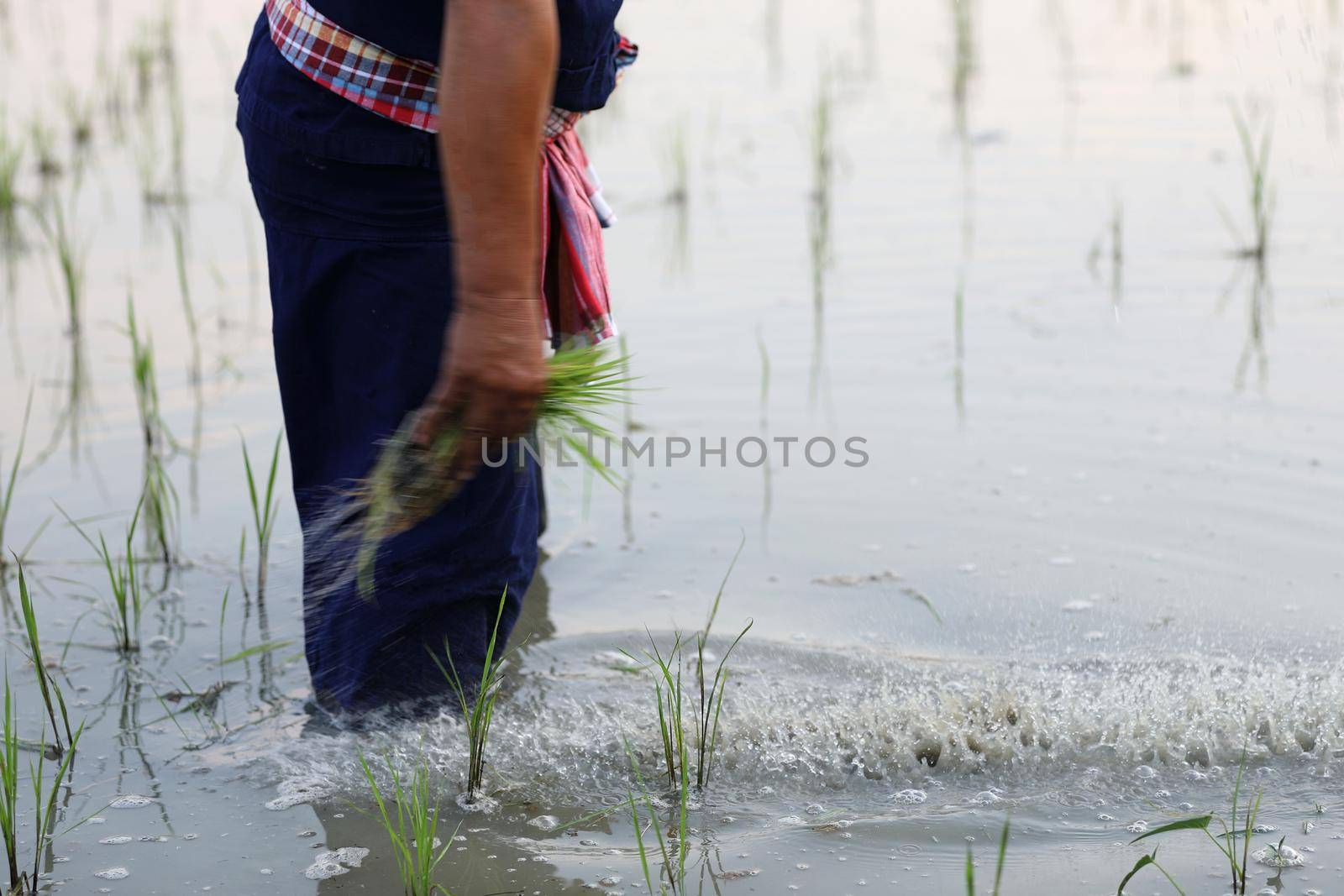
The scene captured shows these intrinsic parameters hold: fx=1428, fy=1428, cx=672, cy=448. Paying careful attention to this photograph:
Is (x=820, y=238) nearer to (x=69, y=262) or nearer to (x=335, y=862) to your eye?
(x=69, y=262)

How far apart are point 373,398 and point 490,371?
20.3 inches

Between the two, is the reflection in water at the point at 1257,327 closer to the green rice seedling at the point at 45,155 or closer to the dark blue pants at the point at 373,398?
the dark blue pants at the point at 373,398

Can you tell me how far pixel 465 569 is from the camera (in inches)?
84.0

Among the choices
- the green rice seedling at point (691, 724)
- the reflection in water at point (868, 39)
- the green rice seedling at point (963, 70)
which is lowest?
the green rice seedling at point (691, 724)

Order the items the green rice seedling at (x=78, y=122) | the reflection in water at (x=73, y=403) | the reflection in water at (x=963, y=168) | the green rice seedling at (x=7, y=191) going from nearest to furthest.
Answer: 1. the reflection in water at (x=73, y=403)
2. the reflection in water at (x=963, y=168)
3. the green rice seedling at (x=7, y=191)
4. the green rice seedling at (x=78, y=122)

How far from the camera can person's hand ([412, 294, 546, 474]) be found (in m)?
1.58

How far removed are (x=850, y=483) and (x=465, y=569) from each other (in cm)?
147

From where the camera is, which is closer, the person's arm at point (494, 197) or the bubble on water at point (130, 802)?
the person's arm at point (494, 197)

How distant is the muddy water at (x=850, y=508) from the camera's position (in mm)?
2105

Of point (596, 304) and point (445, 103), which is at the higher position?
point (445, 103)

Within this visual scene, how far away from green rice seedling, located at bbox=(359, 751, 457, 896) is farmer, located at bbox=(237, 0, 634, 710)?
174 millimetres

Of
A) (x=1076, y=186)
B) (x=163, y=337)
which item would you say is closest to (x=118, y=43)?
(x=163, y=337)

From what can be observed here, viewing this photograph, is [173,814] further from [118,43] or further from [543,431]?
[118,43]

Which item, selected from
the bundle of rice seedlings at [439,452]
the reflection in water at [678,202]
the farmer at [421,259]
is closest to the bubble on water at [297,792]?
the farmer at [421,259]
